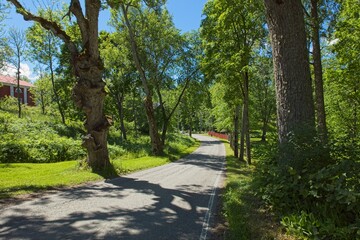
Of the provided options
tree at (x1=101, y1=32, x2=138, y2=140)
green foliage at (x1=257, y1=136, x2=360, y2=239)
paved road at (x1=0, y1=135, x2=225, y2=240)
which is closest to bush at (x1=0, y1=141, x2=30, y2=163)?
paved road at (x1=0, y1=135, x2=225, y2=240)

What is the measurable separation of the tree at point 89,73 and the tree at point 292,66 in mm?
9601

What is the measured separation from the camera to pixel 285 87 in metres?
6.30

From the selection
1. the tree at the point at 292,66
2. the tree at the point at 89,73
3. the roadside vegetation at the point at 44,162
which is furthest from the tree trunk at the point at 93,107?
the tree at the point at 292,66

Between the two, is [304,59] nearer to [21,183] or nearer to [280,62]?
[280,62]

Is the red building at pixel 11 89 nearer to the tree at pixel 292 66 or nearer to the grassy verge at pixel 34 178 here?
the grassy verge at pixel 34 178

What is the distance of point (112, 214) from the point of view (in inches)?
284

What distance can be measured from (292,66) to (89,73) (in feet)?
33.0

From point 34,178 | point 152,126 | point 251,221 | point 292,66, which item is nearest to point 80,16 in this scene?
point 34,178

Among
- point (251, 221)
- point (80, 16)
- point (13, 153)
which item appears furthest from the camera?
point (13, 153)

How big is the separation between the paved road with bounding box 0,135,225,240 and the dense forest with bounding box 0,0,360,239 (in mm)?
1960

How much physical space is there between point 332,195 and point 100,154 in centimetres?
1174

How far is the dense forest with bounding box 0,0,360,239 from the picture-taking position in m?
5.00

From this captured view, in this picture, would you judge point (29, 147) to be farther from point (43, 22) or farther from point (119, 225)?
point (119, 225)

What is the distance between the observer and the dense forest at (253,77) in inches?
197
